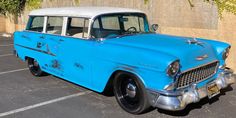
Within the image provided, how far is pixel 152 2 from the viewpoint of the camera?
8.56 metres

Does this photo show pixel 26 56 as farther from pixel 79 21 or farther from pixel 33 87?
pixel 79 21

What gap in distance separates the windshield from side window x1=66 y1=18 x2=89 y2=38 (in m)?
0.19

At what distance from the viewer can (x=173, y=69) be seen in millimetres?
3949

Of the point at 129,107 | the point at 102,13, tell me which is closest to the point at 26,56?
the point at 102,13

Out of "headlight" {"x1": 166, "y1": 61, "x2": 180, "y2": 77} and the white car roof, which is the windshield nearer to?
the white car roof

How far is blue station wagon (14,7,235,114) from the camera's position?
4.04 m

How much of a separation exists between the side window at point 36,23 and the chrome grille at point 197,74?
3504mm

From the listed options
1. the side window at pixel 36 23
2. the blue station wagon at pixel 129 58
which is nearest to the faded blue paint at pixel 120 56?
the blue station wagon at pixel 129 58

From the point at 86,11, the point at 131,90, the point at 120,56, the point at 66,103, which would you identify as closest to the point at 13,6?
the point at 86,11

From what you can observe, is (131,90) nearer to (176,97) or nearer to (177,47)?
(176,97)

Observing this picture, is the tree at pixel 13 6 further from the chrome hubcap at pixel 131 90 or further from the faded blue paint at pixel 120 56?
the chrome hubcap at pixel 131 90

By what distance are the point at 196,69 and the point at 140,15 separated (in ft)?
6.02

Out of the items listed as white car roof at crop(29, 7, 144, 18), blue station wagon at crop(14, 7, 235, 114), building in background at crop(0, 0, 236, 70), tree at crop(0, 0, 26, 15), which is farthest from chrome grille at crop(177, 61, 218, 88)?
tree at crop(0, 0, 26, 15)

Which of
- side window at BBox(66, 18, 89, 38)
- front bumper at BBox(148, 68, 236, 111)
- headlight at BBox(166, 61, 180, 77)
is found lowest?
front bumper at BBox(148, 68, 236, 111)
